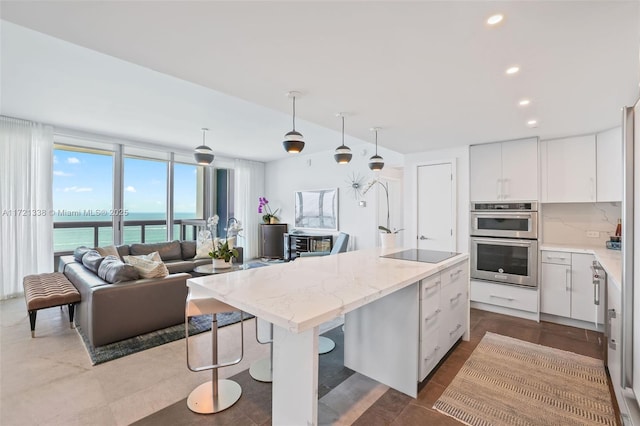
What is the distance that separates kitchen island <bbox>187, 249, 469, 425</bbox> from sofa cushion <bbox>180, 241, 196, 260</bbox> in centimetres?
367

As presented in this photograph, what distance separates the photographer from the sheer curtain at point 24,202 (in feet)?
13.9

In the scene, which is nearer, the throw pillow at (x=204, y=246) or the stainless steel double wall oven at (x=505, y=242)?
the stainless steel double wall oven at (x=505, y=242)

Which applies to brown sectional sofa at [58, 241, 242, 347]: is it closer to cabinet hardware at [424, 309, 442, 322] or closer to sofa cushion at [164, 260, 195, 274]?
sofa cushion at [164, 260, 195, 274]

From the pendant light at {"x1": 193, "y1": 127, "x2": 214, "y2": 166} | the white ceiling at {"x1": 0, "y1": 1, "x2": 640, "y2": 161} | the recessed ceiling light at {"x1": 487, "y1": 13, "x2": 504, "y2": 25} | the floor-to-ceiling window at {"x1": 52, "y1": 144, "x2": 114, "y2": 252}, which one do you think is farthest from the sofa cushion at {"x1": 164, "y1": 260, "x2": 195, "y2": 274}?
the recessed ceiling light at {"x1": 487, "y1": 13, "x2": 504, "y2": 25}

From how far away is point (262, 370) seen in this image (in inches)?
93.9

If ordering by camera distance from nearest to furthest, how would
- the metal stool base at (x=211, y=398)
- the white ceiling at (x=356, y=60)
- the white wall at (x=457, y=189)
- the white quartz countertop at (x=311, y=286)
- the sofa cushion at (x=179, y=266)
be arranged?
the white quartz countertop at (x=311, y=286)
the white ceiling at (x=356, y=60)
the metal stool base at (x=211, y=398)
the white wall at (x=457, y=189)
the sofa cushion at (x=179, y=266)

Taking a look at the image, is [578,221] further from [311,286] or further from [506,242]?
[311,286]

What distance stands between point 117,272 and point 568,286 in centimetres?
503

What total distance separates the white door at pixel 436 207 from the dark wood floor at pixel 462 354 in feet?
3.57

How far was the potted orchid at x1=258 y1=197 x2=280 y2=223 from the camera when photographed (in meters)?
7.40

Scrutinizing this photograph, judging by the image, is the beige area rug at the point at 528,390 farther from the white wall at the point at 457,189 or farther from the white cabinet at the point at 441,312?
the white wall at the point at 457,189

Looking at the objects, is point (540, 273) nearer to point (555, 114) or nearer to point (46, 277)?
point (555, 114)

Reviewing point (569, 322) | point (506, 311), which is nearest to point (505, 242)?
point (506, 311)

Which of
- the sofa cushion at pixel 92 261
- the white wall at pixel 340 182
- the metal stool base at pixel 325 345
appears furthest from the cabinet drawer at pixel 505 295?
the sofa cushion at pixel 92 261
